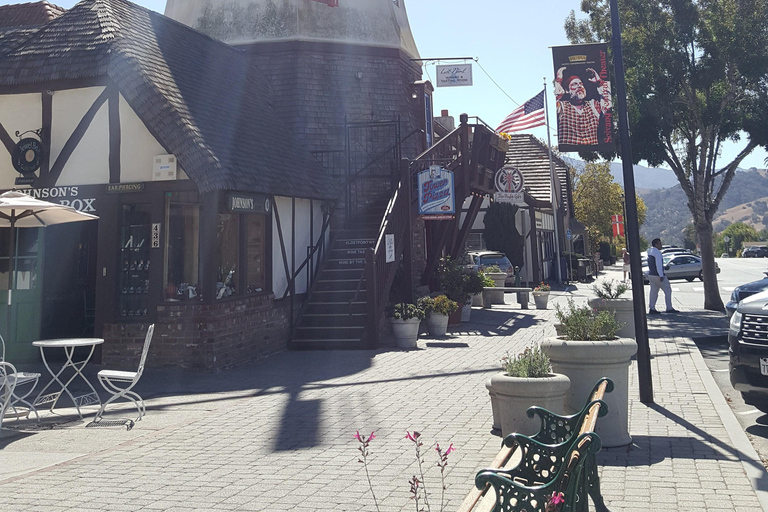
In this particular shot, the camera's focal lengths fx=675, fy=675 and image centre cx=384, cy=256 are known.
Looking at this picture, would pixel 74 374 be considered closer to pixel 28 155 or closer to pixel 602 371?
pixel 28 155

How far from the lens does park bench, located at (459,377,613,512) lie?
3.01 m

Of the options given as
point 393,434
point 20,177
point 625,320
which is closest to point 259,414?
point 393,434

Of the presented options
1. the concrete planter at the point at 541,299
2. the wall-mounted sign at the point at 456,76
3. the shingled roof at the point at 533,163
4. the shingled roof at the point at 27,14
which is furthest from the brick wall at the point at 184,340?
the shingled roof at the point at 533,163

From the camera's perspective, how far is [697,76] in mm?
17031

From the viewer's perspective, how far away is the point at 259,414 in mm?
7824

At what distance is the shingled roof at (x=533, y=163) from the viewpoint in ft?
116

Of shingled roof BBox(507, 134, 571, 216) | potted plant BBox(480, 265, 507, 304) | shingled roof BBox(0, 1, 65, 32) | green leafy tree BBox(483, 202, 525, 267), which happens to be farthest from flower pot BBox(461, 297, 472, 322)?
shingled roof BBox(507, 134, 571, 216)

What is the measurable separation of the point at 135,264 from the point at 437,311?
21.0ft

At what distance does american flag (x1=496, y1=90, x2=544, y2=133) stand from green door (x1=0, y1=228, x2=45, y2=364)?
55.1ft

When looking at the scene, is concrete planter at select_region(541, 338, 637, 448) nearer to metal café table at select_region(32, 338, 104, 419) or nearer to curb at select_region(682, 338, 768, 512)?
curb at select_region(682, 338, 768, 512)

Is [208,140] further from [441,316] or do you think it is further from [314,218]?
[441,316]

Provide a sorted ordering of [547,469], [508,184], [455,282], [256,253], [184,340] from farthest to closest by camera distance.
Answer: [508,184]
[455,282]
[256,253]
[184,340]
[547,469]

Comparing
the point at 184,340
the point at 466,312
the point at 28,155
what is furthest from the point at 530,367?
the point at 466,312

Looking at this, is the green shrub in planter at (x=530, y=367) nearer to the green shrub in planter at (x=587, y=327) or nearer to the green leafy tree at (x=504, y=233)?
the green shrub in planter at (x=587, y=327)
